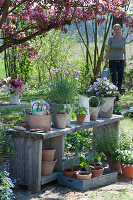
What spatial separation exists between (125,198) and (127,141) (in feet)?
3.40

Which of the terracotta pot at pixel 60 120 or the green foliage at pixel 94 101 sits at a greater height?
the green foliage at pixel 94 101

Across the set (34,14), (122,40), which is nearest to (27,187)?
(34,14)

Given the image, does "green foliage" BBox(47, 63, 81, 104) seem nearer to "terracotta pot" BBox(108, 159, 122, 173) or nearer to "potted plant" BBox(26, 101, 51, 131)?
"potted plant" BBox(26, 101, 51, 131)

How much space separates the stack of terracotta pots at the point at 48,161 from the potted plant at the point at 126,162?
0.76 meters

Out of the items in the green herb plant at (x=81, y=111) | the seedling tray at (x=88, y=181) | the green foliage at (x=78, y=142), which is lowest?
the seedling tray at (x=88, y=181)

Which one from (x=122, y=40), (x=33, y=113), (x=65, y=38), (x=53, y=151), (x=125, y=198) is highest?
(x=65, y=38)

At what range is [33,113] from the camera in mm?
3260

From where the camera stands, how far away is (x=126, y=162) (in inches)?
146

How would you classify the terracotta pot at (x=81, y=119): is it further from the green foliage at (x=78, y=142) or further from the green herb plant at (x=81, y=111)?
the green foliage at (x=78, y=142)

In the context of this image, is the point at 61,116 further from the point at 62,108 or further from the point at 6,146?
the point at 6,146

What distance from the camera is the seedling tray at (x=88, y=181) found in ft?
10.6

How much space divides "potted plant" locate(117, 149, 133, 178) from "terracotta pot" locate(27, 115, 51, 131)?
0.92 metres

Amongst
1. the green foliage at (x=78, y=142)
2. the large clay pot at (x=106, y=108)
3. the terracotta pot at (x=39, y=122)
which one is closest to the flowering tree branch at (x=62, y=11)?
the large clay pot at (x=106, y=108)

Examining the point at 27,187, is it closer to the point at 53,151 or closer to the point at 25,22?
the point at 53,151
